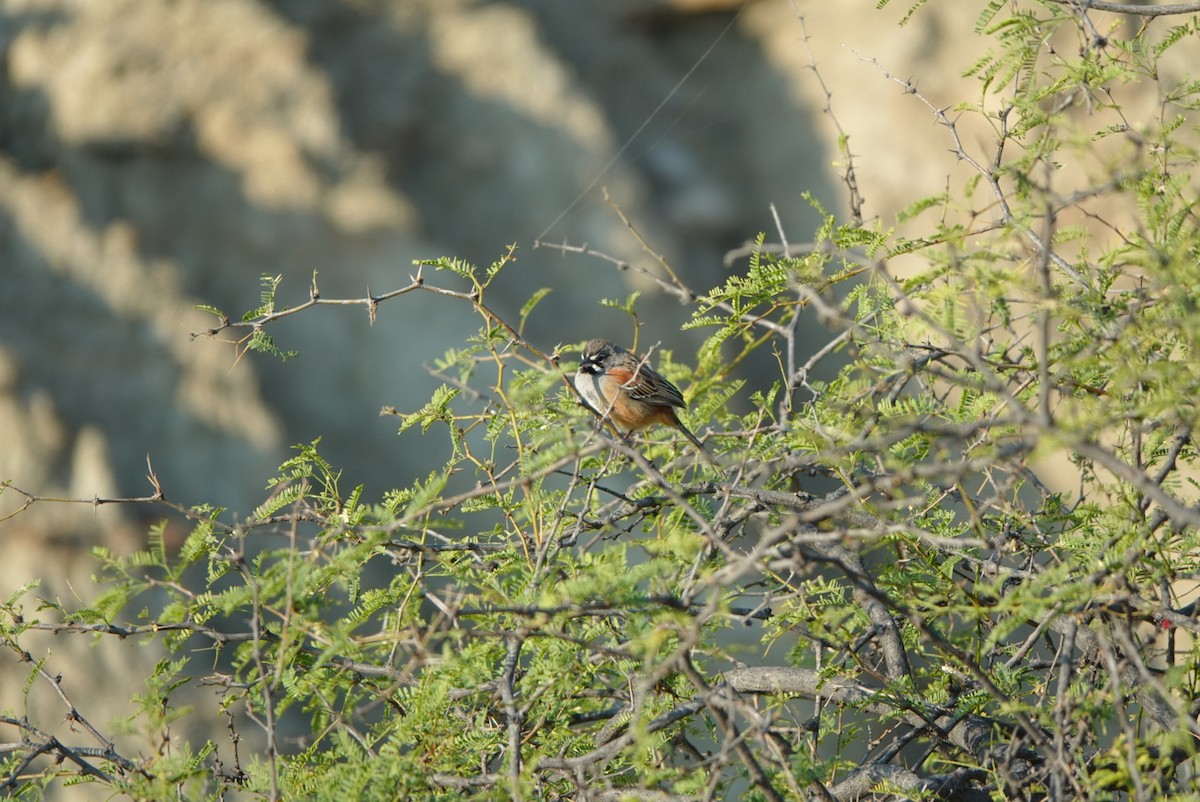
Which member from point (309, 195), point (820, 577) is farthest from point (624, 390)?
point (309, 195)

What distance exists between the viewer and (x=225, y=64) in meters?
12.4

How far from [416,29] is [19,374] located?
598cm

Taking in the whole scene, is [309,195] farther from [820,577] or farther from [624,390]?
[820,577]

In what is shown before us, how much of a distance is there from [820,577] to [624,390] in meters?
2.17

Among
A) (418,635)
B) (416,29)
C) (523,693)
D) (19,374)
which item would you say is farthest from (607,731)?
(416,29)

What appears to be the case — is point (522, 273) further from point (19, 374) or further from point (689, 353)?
point (19, 374)

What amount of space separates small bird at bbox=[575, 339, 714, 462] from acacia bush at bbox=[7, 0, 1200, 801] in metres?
1.43

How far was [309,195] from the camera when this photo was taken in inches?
500

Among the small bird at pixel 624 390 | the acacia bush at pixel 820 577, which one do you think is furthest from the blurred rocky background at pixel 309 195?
the acacia bush at pixel 820 577

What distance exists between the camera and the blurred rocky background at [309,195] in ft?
39.8

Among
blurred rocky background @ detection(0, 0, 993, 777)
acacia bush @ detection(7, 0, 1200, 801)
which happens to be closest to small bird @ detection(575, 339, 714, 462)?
acacia bush @ detection(7, 0, 1200, 801)

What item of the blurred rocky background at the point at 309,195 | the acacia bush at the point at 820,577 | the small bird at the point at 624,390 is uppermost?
the blurred rocky background at the point at 309,195

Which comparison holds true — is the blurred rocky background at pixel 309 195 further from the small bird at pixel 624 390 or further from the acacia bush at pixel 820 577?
the acacia bush at pixel 820 577

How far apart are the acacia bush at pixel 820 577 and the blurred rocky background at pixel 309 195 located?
8631 mm
